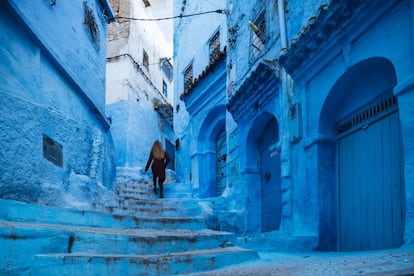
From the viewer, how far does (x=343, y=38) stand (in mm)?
4570

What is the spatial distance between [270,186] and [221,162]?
3.97 m

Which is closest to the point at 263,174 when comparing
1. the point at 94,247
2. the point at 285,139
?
the point at 285,139

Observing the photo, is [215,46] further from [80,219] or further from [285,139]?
[80,219]

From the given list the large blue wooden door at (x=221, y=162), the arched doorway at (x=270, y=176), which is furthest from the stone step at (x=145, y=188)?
the arched doorway at (x=270, y=176)

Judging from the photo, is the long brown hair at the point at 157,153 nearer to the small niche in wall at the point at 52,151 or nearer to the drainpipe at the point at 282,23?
the small niche in wall at the point at 52,151

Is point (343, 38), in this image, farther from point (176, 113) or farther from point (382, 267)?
point (176, 113)

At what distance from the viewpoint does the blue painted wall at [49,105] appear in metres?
4.52

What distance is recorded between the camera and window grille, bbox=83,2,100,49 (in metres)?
8.24

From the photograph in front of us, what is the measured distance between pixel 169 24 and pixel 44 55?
59.0 feet

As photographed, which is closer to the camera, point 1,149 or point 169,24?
point 1,149

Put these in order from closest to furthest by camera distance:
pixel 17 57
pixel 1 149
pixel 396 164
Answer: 1. pixel 396 164
2. pixel 1 149
3. pixel 17 57

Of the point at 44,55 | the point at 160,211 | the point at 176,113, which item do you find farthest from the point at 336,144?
the point at 176,113

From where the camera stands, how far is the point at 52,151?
5488 mm

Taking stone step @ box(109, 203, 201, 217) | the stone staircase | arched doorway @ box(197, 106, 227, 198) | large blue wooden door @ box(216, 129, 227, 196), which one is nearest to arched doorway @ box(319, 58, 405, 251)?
the stone staircase
